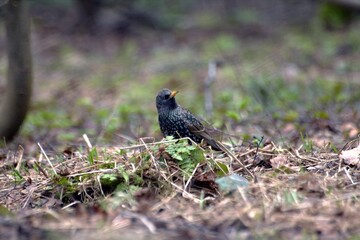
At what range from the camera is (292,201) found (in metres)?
4.19

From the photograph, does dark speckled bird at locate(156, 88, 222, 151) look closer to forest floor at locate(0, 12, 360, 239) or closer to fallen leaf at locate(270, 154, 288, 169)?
forest floor at locate(0, 12, 360, 239)

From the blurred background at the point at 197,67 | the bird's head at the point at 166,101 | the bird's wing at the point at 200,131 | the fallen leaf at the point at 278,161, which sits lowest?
the blurred background at the point at 197,67

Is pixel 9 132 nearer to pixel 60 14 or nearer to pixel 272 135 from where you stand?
pixel 272 135

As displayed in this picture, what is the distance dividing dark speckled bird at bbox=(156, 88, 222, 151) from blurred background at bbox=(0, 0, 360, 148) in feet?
1.08

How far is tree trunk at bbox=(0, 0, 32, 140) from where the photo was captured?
6.41 metres

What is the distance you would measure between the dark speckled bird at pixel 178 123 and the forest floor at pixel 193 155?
21cm

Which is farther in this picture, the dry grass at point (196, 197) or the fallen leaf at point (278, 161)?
the fallen leaf at point (278, 161)

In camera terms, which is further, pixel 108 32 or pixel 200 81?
pixel 108 32

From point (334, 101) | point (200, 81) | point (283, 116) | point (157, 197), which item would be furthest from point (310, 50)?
point (157, 197)

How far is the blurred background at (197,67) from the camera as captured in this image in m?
8.04

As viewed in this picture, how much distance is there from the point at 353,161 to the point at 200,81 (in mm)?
6588

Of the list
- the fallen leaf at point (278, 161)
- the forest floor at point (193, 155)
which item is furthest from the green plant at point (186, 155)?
the fallen leaf at point (278, 161)

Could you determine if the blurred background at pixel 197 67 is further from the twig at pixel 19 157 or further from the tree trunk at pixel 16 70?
the twig at pixel 19 157

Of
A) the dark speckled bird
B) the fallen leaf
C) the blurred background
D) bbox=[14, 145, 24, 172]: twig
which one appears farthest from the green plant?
bbox=[14, 145, 24, 172]: twig
